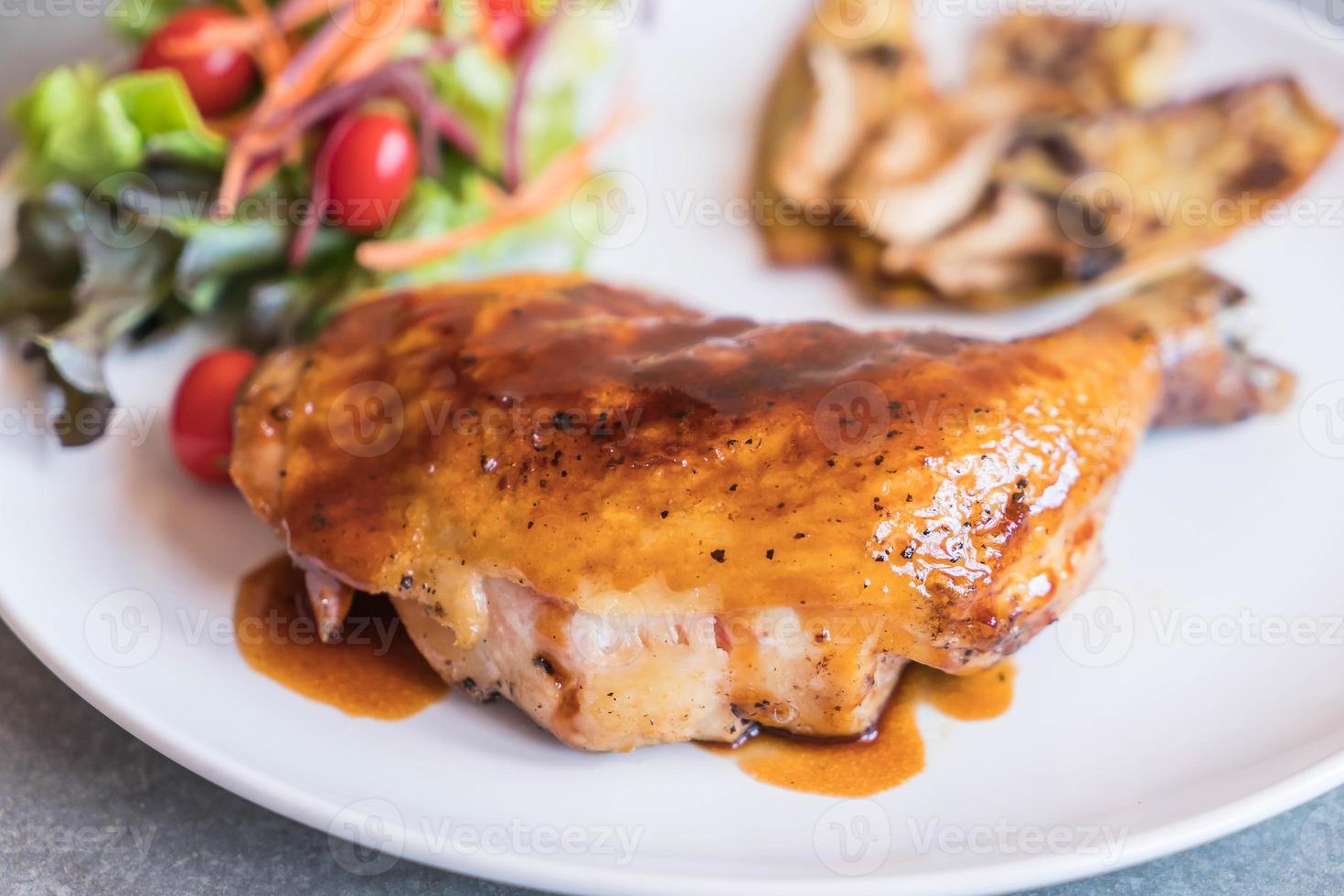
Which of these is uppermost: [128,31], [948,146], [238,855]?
[128,31]

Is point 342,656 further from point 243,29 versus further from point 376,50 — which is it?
point 243,29

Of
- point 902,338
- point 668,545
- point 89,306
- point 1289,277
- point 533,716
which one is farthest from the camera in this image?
point 1289,277

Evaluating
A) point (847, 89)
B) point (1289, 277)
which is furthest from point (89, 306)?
point (1289, 277)

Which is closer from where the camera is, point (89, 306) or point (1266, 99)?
point (89, 306)

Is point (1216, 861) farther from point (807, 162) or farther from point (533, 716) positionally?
point (807, 162)

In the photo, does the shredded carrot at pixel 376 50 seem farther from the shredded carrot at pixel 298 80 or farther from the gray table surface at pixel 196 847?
the gray table surface at pixel 196 847

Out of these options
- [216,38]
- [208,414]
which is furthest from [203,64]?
[208,414]

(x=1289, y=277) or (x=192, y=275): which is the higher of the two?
(x=192, y=275)
